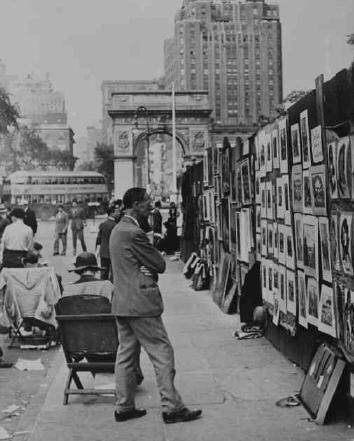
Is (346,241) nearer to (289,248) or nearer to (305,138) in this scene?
(305,138)

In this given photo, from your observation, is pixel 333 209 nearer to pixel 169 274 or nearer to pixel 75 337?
pixel 75 337

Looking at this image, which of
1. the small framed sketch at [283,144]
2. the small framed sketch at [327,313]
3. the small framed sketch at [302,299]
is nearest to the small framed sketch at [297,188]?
the small framed sketch at [283,144]

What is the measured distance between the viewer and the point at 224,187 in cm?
1130

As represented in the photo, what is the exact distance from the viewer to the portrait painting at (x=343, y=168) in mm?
5109

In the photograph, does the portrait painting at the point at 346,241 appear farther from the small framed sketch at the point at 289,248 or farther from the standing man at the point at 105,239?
the standing man at the point at 105,239

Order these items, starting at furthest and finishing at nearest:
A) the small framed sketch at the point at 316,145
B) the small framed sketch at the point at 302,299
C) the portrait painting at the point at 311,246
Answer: the small framed sketch at the point at 302,299
the portrait painting at the point at 311,246
the small framed sketch at the point at 316,145

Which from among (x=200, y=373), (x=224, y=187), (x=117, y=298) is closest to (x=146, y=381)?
(x=200, y=373)

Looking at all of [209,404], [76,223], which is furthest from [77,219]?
[209,404]

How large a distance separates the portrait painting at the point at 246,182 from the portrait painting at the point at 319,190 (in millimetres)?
3052

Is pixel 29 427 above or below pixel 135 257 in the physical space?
below

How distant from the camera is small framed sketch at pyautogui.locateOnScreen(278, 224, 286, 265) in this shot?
23.8ft

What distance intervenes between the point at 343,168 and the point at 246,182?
416 centimetres

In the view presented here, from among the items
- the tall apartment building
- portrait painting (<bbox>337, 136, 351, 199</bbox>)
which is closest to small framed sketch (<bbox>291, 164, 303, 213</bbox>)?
portrait painting (<bbox>337, 136, 351, 199</bbox>)

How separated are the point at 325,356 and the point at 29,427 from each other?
262 centimetres
